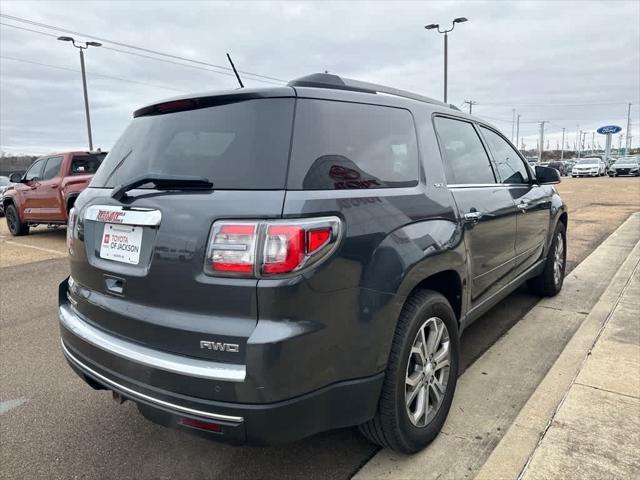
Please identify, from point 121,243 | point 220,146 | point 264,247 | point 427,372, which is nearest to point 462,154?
point 427,372

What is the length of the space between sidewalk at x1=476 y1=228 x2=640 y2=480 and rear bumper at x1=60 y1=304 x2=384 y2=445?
815mm

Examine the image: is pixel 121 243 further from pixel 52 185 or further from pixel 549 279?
pixel 52 185

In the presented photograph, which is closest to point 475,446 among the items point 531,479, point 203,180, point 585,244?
point 531,479

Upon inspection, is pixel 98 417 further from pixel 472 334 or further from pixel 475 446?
pixel 472 334

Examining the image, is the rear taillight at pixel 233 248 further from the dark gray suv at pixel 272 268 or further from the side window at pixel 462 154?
the side window at pixel 462 154

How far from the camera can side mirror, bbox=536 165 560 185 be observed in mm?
4449

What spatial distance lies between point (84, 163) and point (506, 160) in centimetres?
843

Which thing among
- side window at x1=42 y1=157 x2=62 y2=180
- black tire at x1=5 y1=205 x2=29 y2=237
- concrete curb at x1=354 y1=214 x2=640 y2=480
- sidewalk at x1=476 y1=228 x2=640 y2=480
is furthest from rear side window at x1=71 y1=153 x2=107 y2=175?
sidewalk at x1=476 y1=228 x2=640 y2=480

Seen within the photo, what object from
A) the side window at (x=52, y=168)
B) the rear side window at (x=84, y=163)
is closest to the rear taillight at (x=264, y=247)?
the rear side window at (x=84, y=163)

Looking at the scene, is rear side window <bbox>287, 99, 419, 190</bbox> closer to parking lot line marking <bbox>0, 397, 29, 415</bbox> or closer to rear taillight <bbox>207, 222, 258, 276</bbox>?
rear taillight <bbox>207, 222, 258, 276</bbox>

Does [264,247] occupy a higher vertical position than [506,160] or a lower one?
lower

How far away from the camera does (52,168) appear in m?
9.88

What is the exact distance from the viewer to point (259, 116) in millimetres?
2066

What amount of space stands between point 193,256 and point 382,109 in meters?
1.27
